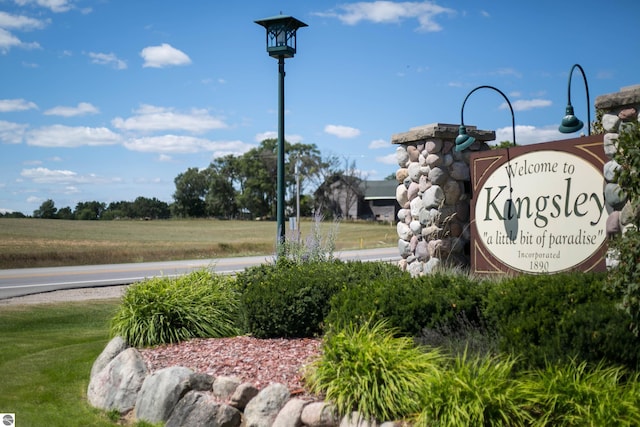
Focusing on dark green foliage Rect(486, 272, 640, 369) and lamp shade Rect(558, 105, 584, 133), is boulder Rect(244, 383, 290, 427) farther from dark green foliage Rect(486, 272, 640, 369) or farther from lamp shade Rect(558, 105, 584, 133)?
lamp shade Rect(558, 105, 584, 133)

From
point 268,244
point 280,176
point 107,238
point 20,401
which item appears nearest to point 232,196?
point 107,238

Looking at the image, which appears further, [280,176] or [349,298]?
[280,176]

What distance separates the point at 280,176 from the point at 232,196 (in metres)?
65.6

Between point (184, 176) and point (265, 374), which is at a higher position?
point (184, 176)

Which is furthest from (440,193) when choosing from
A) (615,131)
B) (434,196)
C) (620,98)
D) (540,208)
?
(620,98)

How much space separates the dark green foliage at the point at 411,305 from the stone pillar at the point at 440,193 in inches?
109

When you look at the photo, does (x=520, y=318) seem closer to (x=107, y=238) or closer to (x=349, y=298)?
(x=349, y=298)

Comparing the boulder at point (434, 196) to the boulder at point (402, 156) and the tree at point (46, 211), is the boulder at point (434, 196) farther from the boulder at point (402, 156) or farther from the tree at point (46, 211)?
the tree at point (46, 211)

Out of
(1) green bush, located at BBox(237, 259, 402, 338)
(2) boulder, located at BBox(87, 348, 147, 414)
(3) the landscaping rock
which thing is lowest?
(2) boulder, located at BBox(87, 348, 147, 414)

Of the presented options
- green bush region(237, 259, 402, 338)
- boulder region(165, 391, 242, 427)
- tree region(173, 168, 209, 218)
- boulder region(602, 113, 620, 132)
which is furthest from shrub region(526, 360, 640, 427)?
tree region(173, 168, 209, 218)

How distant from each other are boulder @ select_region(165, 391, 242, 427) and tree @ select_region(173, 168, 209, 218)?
7245 centimetres

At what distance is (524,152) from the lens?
809cm

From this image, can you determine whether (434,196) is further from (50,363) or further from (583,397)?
(50,363)

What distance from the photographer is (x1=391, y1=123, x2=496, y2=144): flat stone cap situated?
909cm
